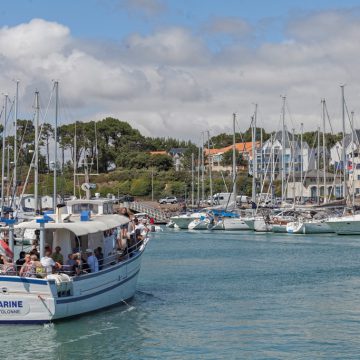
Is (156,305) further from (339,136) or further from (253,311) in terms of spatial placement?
(339,136)

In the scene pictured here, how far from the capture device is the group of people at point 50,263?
3005 centimetres

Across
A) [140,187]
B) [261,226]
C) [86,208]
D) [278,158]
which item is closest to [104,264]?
[86,208]

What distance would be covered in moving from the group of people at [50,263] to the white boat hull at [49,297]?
0.54 metres

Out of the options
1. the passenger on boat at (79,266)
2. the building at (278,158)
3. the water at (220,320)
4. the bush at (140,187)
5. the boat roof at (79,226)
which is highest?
the building at (278,158)

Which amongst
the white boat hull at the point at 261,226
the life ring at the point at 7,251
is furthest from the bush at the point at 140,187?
the life ring at the point at 7,251

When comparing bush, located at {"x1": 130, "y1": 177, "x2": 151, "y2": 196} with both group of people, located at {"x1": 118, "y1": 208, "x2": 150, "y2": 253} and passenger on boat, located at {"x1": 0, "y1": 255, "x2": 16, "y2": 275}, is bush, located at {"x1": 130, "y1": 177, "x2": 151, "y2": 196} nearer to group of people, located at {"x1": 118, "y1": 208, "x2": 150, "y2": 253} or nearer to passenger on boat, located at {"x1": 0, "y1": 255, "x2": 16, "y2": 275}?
group of people, located at {"x1": 118, "y1": 208, "x2": 150, "y2": 253}

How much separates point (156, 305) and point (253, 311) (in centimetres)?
436

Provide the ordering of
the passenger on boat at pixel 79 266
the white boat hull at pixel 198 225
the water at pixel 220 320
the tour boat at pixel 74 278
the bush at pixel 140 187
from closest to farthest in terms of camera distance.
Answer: the water at pixel 220 320, the tour boat at pixel 74 278, the passenger on boat at pixel 79 266, the white boat hull at pixel 198 225, the bush at pixel 140 187

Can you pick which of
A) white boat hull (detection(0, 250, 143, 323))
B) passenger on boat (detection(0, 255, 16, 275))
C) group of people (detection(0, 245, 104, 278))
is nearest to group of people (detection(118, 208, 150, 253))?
group of people (detection(0, 245, 104, 278))

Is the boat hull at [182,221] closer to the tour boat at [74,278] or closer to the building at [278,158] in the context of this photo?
the building at [278,158]

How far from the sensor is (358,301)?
38906 millimetres

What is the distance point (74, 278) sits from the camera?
30.8 metres

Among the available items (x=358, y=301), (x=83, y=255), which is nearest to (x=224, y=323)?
(x=83, y=255)

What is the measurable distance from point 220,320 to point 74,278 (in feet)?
21.2
